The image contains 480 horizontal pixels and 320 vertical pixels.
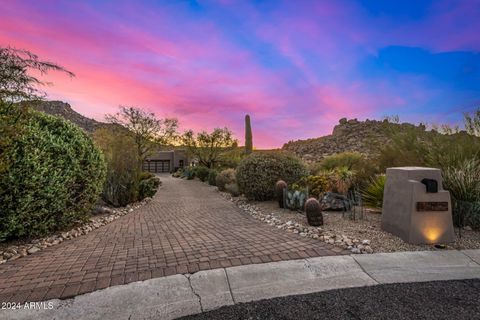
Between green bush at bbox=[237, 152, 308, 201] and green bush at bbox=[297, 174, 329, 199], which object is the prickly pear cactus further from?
green bush at bbox=[237, 152, 308, 201]

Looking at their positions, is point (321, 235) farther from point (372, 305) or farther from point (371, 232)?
point (372, 305)

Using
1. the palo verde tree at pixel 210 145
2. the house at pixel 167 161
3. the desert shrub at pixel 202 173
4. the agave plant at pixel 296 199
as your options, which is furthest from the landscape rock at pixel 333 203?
the house at pixel 167 161

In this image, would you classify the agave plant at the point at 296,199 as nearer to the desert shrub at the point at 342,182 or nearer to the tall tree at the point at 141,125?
the desert shrub at the point at 342,182

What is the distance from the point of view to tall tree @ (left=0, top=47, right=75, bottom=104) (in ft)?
12.6

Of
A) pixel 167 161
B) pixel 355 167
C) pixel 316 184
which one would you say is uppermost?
pixel 167 161

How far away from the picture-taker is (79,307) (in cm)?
248

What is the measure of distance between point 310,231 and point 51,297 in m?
4.09

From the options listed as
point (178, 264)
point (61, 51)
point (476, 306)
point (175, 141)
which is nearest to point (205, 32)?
point (61, 51)

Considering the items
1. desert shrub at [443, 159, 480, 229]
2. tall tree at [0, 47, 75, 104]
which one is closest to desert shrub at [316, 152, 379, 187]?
desert shrub at [443, 159, 480, 229]

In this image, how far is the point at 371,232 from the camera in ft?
15.7

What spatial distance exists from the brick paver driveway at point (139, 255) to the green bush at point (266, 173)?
3.15 m

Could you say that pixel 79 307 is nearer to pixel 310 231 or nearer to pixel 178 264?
pixel 178 264

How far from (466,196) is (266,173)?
5.31m

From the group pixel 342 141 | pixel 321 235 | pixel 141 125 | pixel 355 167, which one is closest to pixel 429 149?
pixel 355 167
